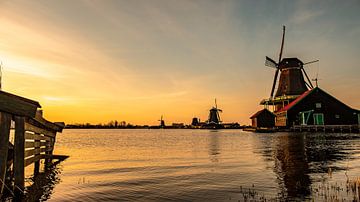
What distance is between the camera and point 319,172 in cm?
1308

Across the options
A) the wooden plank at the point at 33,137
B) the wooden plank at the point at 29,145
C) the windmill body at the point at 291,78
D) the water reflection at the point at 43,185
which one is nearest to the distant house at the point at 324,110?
the windmill body at the point at 291,78

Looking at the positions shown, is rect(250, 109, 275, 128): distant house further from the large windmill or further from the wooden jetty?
the wooden jetty

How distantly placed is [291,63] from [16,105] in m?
80.3

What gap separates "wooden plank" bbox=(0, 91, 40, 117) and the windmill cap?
260 ft

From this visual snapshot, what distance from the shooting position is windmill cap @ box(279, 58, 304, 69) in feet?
260

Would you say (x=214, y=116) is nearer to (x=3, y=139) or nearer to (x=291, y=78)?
(x=291, y=78)

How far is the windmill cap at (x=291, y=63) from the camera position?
3117 inches

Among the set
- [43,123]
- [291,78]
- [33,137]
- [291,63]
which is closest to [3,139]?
[33,137]

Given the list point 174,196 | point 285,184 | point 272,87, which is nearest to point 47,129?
point 174,196

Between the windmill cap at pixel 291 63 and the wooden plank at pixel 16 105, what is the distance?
7919 cm

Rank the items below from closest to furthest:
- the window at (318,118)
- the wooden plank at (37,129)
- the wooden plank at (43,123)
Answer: the wooden plank at (37,129)
the wooden plank at (43,123)
the window at (318,118)

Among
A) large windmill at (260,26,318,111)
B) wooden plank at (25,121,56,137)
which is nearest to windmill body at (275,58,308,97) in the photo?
large windmill at (260,26,318,111)

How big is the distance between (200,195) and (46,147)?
844 cm

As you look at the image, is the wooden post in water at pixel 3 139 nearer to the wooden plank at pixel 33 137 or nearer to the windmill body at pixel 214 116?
the wooden plank at pixel 33 137
